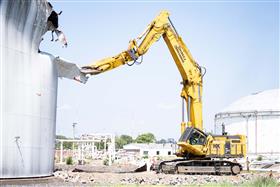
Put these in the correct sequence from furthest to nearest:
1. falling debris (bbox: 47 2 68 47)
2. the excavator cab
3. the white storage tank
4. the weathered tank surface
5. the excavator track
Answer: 1. the white storage tank
2. the excavator track
3. the excavator cab
4. falling debris (bbox: 47 2 68 47)
5. the weathered tank surface

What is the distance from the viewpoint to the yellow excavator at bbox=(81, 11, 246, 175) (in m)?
29.5

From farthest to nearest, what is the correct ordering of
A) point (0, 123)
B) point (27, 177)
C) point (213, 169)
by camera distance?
point (213, 169)
point (27, 177)
point (0, 123)

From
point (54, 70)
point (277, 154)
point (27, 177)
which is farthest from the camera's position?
point (277, 154)

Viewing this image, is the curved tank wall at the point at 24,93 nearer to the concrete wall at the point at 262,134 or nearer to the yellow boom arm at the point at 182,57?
the yellow boom arm at the point at 182,57

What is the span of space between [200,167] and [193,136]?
1.87 metres

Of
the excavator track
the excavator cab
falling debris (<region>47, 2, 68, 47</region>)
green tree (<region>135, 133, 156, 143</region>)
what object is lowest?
the excavator track

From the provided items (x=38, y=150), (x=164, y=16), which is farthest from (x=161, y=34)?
(x=38, y=150)

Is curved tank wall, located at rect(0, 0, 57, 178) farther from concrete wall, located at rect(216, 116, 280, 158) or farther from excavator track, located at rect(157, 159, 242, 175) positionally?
concrete wall, located at rect(216, 116, 280, 158)

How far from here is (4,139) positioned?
1581 cm

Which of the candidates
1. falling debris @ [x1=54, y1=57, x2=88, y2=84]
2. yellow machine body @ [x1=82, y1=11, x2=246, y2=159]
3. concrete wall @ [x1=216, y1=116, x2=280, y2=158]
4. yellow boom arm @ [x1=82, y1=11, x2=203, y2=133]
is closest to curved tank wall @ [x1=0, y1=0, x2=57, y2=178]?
falling debris @ [x1=54, y1=57, x2=88, y2=84]

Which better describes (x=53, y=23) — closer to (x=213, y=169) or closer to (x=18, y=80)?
(x=18, y=80)

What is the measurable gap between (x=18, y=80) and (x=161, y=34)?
15.6m

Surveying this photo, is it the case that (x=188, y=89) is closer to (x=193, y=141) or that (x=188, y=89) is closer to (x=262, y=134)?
(x=193, y=141)

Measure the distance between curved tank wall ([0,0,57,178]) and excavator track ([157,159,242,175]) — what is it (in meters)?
12.8
